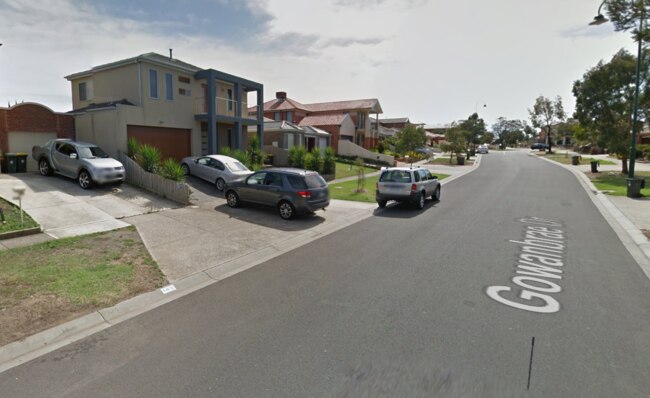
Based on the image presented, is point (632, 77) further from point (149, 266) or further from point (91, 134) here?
point (91, 134)

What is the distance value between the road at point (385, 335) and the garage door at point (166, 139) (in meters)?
13.5

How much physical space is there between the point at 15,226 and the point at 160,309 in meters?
5.66

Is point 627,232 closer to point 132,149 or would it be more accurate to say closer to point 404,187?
point 404,187

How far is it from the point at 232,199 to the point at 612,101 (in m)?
26.6

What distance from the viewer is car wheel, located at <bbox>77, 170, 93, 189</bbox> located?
12.8 meters

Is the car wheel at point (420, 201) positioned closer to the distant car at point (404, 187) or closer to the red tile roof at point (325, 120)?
the distant car at point (404, 187)

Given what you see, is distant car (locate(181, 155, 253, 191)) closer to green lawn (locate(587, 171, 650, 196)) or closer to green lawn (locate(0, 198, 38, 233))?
green lawn (locate(0, 198, 38, 233))

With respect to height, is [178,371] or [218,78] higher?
[218,78]

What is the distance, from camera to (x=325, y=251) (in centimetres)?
790

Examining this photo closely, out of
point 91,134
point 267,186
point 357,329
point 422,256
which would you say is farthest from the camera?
point 91,134

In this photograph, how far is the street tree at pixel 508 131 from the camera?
10038 centimetres

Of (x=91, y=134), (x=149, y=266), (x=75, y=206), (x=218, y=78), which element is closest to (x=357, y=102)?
(x=218, y=78)

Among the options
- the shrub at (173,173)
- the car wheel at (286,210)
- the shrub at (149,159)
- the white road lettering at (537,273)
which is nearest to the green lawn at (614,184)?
the white road lettering at (537,273)

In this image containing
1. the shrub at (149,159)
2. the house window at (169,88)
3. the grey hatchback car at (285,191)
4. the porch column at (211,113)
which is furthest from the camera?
the porch column at (211,113)
